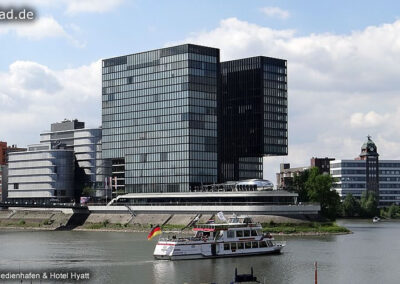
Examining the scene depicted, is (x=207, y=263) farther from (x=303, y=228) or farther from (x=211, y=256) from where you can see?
(x=303, y=228)

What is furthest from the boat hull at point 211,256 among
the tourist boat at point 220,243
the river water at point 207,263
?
the river water at point 207,263

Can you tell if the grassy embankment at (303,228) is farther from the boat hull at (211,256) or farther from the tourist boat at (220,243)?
the boat hull at (211,256)

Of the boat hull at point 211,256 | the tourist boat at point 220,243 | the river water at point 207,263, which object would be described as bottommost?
the river water at point 207,263

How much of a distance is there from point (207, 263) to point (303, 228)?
2680 inches

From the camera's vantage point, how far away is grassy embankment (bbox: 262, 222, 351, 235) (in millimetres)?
176538

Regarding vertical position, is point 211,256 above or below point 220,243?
below

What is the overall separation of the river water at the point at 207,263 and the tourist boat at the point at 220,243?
2.42 meters

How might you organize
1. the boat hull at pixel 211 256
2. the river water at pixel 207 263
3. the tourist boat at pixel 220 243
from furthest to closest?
the tourist boat at pixel 220 243 → the boat hull at pixel 211 256 → the river water at pixel 207 263

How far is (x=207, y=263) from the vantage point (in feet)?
382

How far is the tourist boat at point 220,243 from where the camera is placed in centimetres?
12100

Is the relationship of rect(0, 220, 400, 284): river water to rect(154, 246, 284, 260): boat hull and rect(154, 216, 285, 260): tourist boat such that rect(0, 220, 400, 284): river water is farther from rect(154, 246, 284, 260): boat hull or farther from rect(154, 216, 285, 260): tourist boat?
rect(154, 216, 285, 260): tourist boat

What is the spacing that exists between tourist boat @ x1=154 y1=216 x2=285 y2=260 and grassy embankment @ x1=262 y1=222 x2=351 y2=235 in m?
45.3

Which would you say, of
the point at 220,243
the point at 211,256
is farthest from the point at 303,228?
the point at 211,256

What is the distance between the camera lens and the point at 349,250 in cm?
13538
